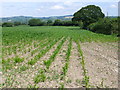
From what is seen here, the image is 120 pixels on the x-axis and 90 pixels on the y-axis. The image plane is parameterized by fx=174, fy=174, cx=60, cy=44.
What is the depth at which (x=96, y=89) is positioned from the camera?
17.3ft

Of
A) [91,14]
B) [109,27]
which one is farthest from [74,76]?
[91,14]

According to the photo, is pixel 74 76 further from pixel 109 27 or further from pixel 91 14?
pixel 91 14

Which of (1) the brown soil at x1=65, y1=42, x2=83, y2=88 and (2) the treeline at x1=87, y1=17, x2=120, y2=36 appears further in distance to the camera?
(2) the treeline at x1=87, y1=17, x2=120, y2=36

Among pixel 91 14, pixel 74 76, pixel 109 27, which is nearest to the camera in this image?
pixel 74 76

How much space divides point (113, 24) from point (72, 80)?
24703 millimetres

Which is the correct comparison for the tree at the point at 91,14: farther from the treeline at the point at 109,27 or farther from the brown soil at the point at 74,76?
the brown soil at the point at 74,76

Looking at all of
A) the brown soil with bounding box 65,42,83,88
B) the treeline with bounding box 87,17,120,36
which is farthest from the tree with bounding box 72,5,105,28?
the brown soil with bounding box 65,42,83,88

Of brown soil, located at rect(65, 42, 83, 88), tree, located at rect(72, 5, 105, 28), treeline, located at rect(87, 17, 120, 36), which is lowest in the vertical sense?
brown soil, located at rect(65, 42, 83, 88)

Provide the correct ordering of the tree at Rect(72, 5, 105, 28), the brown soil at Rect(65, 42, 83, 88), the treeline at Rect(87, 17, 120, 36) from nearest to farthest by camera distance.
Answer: the brown soil at Rect(65, 42, 83, 88)
the treeline at Rect(87, 17, 120, 36)
the tree at Rect(72, 5, 105, 28)

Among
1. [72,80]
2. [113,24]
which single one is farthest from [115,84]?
[113,24]

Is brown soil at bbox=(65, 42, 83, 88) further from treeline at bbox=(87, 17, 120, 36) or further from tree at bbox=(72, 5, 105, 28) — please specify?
tree at bbox=(72, 5, 105, 28)

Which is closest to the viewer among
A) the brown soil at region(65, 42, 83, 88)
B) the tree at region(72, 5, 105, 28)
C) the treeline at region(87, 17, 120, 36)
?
the brown soil at region(65, 42, 83, 88)

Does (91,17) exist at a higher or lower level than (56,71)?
higher

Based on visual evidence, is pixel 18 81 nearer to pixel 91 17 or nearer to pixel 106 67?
pixel 106 67
